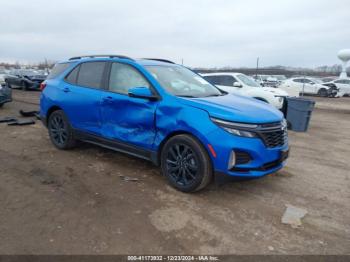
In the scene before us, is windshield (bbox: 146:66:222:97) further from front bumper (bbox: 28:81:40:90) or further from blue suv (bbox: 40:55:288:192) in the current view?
front bumper (bbox: 28:81:40:90)

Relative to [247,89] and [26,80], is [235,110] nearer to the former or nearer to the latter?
[247,89]

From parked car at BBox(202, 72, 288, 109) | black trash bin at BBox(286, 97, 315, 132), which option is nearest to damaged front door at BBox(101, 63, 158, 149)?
parked car at BBox(202, 72, 288, 109)

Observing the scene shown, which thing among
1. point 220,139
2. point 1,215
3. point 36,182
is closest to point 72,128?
point 36,182

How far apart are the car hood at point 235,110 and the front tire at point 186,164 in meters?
Answer: 0.45

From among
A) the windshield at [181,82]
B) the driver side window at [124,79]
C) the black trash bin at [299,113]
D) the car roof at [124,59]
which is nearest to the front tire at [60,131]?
the car roof at [124,59]

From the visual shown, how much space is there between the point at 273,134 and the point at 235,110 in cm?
59

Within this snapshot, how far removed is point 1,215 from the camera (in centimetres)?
323

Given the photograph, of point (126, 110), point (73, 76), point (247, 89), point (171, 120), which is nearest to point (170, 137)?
point (171, 120)

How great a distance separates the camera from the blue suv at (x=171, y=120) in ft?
11.4

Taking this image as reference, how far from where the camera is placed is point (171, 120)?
3.80 m

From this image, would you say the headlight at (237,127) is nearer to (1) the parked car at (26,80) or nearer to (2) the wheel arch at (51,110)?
(2) the wheel arch at (51,110)

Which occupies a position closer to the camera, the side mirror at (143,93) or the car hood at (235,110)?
the car hood at (235,110)

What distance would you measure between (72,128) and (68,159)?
0.59 m

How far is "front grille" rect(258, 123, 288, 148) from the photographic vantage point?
3561 millimetres
